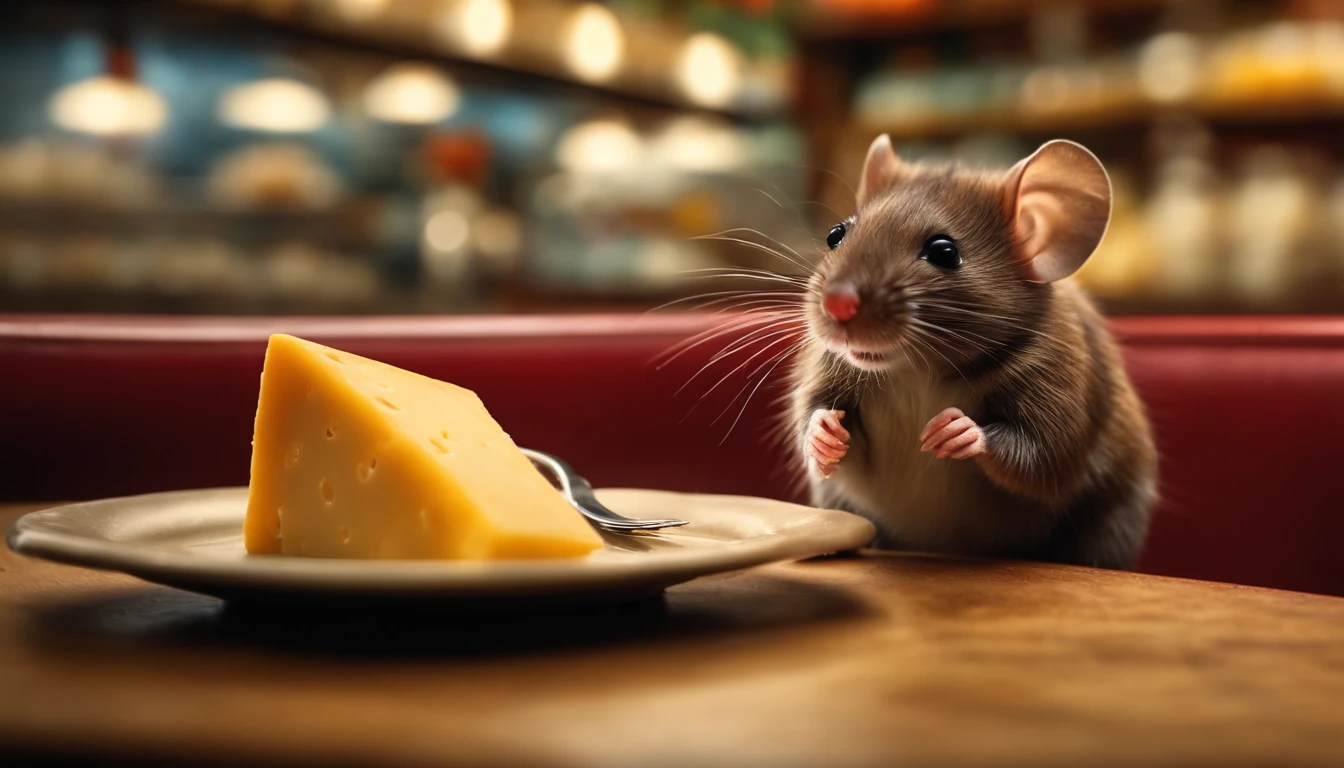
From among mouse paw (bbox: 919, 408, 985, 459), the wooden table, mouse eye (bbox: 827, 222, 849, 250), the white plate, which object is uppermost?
mouse eye (bbox: 827, 222, 849, 250)

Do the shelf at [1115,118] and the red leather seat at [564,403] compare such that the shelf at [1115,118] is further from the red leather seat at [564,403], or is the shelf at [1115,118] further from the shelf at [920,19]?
the red leather seat at [564,403]

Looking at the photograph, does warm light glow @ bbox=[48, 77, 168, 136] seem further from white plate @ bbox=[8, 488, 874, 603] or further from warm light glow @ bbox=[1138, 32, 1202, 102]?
warm light glow @ bbox=[1138, 32, 1202, 102]

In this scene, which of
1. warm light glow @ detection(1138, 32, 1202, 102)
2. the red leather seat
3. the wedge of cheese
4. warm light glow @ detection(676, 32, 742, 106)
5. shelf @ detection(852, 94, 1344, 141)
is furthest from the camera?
warm light glow @ detection(676, 32, 742, 106)

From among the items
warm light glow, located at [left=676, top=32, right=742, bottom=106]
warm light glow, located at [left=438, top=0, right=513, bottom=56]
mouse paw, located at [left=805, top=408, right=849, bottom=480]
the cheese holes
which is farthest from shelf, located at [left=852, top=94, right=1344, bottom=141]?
the cheese holes

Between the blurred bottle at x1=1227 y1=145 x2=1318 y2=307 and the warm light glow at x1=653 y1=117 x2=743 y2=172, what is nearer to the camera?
the blurred bottle at x1=1227 y1=145 x2=1318 y2=307

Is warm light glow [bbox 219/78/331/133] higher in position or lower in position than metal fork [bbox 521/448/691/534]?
higher

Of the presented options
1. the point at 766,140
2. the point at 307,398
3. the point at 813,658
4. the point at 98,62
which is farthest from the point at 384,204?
the point at 813,658

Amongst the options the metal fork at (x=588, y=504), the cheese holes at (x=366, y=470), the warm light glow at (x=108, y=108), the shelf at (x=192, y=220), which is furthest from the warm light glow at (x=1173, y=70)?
the cheese holes at (x=366, y=470)
